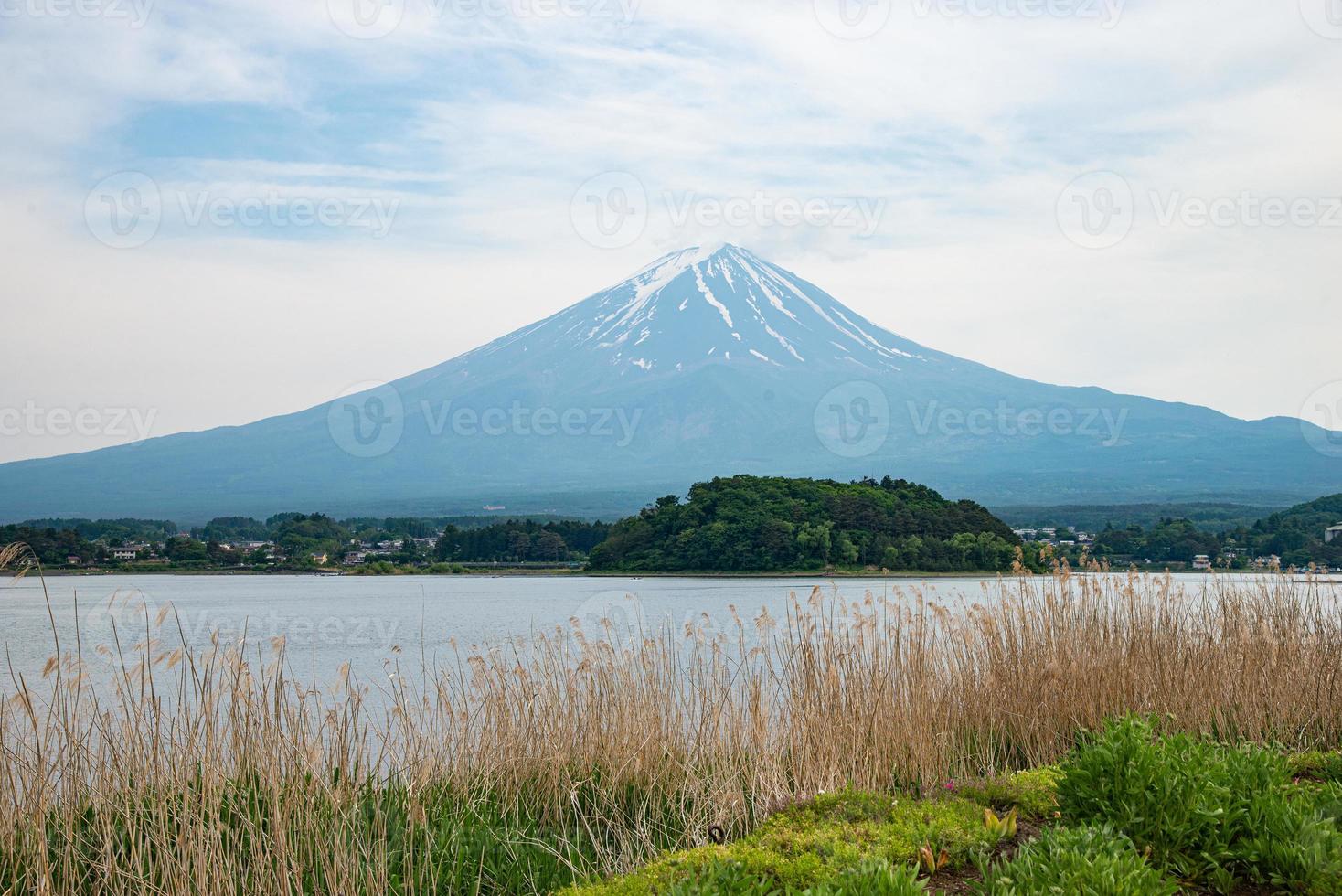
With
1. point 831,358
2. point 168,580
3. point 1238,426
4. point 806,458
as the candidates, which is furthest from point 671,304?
point 168,580

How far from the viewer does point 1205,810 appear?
388cm

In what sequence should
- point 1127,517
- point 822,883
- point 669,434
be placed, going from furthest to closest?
point 669,434, point 1127,517, point 822,883

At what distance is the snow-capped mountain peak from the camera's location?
15750 cm

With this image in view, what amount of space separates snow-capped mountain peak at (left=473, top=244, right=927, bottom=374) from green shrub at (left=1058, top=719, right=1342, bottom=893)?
147 metres

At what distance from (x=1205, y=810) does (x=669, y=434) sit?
14329cm

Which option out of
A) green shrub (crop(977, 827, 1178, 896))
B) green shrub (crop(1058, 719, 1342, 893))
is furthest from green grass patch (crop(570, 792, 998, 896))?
green shrub (crop(1058, 719, 1342, 893))

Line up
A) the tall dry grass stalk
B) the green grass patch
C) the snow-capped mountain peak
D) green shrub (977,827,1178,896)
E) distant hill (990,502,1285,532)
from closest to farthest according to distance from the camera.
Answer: green shrub (977,827,1178,896)
the green grass patch
the tall dry grass stalk
distant hill (990,502,1285,532)
the snow-capped mountain peak

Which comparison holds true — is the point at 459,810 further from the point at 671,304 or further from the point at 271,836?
the point at 671,304

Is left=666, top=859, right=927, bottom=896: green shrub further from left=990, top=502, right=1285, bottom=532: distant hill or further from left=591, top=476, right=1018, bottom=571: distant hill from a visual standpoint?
left=990, top=502, right=1285, bottom=532: distant hill

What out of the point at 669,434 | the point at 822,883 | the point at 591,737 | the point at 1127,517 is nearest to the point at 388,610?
the point at 591,737

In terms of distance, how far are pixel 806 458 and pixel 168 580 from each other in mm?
82699

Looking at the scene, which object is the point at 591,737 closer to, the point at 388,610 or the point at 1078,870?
the point at 1078,870

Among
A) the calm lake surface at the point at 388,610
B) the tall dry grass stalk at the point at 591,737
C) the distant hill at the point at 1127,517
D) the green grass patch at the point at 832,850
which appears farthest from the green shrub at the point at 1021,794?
the distant hill at the point at 1127,517

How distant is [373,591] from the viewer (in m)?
50.3
